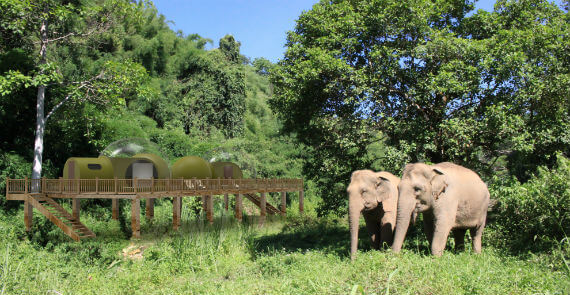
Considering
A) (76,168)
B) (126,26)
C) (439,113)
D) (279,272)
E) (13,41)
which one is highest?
(126,26)

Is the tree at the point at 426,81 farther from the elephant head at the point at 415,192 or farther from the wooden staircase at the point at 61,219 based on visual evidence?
the wooden staircase at the point at 61,219

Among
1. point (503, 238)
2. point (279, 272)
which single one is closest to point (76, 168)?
point (279, 272)

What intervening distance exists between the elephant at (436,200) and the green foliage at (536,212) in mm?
1697

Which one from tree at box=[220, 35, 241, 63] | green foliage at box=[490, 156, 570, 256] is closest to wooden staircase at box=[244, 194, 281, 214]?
green foliage at box=[490, 156, 570, 256]

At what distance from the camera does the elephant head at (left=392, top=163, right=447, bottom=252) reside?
1084 cm

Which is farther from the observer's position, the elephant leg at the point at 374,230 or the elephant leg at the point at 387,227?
the elephant leg at the point at 374,230

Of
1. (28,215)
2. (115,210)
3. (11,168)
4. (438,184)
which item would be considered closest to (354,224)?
(438,184)

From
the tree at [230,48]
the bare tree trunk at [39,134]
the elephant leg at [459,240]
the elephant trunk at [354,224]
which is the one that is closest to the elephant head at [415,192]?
the elephant trunk at [354,224]

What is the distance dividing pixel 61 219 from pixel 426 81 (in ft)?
46.4

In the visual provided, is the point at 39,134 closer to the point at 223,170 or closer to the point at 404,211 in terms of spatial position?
the point at 223,170

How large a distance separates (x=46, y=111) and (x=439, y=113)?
18.1 metres

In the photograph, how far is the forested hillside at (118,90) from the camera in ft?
69.5

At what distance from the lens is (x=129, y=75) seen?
2180 cm

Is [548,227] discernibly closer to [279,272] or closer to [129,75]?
[279,272]
